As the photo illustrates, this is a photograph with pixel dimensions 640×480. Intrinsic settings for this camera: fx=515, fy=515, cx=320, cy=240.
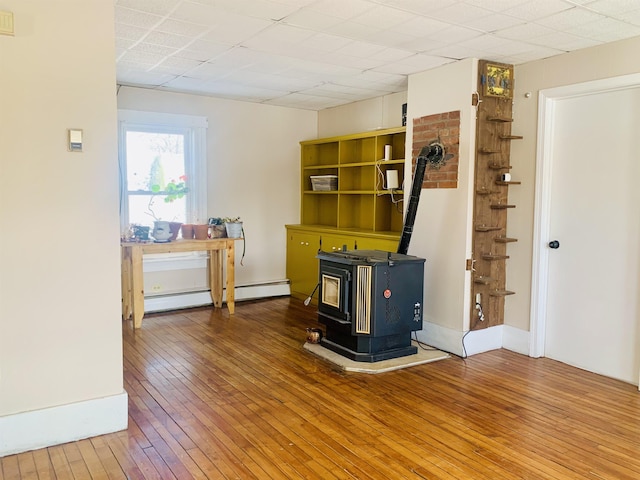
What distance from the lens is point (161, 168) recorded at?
570cm

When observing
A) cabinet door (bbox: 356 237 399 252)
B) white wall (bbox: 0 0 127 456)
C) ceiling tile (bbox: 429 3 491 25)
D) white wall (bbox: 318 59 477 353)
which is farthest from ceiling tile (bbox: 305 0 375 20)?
cabinet door (bbox: 356 237 399 252)

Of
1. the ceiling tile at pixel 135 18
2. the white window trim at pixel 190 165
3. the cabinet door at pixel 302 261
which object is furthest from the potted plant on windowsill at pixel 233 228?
the ceiling tile at pixel 135 18

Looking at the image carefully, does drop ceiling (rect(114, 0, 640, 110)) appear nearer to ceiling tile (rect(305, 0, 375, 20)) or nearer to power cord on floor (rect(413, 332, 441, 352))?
ceiling tile (rect(305, 0, 375, 20))

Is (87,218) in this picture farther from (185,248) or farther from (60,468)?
(185,248)

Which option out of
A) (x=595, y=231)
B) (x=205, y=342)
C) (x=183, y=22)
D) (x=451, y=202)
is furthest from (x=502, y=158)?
(x=205, y=342)

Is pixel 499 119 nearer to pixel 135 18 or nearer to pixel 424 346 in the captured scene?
pixel 424 346

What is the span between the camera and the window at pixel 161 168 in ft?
18.0

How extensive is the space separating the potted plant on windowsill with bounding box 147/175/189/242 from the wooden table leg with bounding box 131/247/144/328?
Result: 1.04 feet

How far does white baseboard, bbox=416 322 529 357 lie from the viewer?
4.27 meters

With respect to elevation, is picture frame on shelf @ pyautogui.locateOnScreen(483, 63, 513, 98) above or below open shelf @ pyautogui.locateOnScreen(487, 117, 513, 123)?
above

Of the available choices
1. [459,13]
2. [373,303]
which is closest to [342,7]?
[459,13]

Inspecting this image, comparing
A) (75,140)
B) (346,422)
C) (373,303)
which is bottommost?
(346,422)

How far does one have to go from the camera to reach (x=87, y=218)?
2.69m

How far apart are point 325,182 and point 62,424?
4197mm
